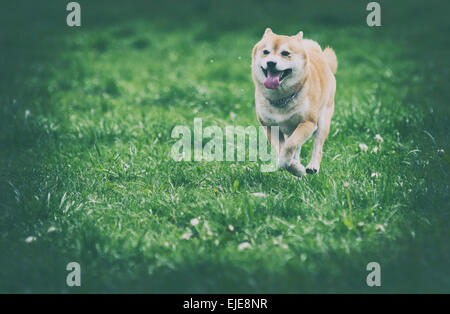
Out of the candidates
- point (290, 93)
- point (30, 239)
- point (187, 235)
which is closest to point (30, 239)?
point (30, 239)

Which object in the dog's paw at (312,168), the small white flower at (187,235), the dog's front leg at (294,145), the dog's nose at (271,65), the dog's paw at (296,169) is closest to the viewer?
the small white flower at (187,235)

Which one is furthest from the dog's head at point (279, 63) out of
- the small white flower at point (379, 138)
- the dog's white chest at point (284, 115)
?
the small white flower at point (379, 138)

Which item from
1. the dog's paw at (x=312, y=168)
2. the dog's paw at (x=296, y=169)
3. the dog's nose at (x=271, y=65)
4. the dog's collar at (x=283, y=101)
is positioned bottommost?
the dog's paw at (x=296, y=169)

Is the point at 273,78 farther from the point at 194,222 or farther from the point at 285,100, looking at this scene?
the point at 194,222

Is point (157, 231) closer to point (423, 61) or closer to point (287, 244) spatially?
point (287, 244)

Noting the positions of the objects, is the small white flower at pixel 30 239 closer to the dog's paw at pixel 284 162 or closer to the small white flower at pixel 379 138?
the dog's paw at pixel 284 162

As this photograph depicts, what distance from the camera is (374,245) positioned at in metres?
3.05

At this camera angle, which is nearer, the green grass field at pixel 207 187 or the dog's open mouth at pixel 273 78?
the green grass field at pixel 207 187

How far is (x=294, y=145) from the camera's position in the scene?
352 centimetres

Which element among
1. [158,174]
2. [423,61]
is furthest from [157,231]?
[423,61]

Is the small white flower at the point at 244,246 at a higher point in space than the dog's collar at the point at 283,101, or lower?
lower

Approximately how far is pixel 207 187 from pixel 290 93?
36.5 inches

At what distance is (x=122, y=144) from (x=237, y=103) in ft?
5.21

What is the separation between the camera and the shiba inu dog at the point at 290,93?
3.40 meters
